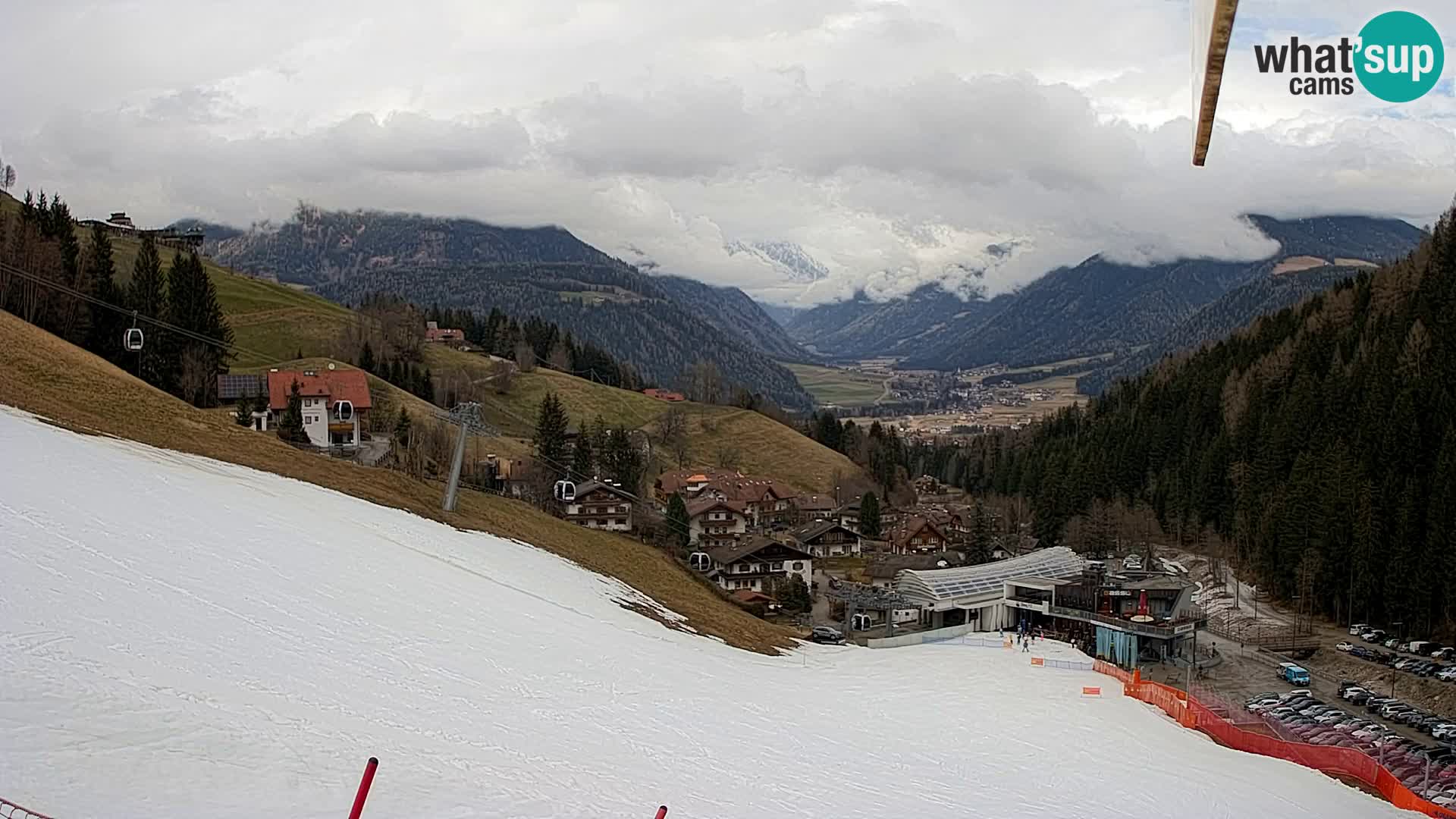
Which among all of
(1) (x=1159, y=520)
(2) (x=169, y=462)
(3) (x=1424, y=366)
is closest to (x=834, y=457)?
(1) (x=1159, y=520)

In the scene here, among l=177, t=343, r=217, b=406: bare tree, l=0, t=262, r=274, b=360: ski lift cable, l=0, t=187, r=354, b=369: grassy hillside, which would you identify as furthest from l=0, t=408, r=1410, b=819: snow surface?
l=0, t=187, r=354, b=369: grassy hillside

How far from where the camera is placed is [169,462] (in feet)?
85.7

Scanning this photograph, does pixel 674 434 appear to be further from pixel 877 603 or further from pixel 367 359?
pixel 877 603

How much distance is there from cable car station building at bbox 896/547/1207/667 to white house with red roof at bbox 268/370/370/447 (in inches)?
1366

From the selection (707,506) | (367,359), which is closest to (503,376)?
(367,359)

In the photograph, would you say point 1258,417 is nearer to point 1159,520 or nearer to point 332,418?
point 1159,520

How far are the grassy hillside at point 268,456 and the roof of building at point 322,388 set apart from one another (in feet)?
89.6

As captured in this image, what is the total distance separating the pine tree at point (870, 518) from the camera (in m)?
89.7

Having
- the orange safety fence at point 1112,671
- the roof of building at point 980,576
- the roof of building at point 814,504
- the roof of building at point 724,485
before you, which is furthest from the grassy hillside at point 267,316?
the orange safety fence at point 1112,671

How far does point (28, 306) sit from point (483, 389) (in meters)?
63.5

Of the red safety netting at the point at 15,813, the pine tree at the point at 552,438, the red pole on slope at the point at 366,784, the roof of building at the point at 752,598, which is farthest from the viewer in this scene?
the pine tree at the point at 552,438

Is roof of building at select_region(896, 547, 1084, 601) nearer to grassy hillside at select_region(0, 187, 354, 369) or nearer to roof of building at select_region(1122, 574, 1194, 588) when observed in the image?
roof of building at select_region(1122, 574, 1194, 588)

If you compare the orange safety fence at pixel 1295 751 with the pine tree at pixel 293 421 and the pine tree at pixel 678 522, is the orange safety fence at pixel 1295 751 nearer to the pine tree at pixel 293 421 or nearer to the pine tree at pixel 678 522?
the pine tree at pixel 678 522

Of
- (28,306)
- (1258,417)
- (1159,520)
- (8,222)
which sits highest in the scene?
(8,222)
